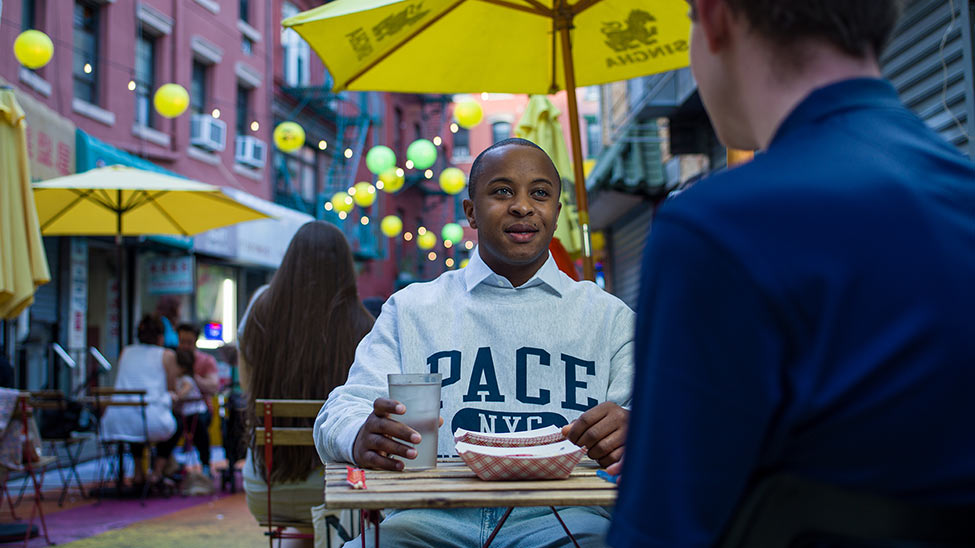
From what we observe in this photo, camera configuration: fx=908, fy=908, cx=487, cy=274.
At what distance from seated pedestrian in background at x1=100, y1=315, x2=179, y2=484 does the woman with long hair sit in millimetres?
4187

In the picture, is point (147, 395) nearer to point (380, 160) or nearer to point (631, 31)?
point (631, 31)

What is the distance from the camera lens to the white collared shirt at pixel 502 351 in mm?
2562

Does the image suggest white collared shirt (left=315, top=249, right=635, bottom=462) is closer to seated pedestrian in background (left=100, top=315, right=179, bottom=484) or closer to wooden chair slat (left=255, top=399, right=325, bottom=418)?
wooden chair slat (left=255, top=399, right=325, bottom=418)

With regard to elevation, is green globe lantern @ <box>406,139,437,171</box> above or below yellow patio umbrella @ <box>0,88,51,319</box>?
above

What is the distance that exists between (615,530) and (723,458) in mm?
146

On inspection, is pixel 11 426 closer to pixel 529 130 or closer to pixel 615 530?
pixel 529 130

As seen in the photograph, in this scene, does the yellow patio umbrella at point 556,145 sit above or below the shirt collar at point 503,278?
above

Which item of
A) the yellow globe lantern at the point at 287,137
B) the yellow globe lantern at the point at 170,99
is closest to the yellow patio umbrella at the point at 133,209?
the yellow globe lantern at the point at 170,99

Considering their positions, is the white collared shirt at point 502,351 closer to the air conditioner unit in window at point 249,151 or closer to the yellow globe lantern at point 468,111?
the yellow globe lantern at point 468,111

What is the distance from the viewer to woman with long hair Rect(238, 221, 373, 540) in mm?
4109

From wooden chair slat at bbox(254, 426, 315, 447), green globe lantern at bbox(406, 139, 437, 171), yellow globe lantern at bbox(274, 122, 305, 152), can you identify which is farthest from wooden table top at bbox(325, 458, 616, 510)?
yellow globe lantern at bbox(274, 122, 305, 152)

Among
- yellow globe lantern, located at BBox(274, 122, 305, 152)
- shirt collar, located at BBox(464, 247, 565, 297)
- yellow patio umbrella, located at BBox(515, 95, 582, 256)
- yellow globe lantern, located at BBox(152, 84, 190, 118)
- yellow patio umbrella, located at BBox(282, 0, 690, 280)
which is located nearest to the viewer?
shirt collar, located at BBox(464, 247, 565, 297)

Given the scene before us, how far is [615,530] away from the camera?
945 mm

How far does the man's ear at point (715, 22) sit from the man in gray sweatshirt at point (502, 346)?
4.37 feet
